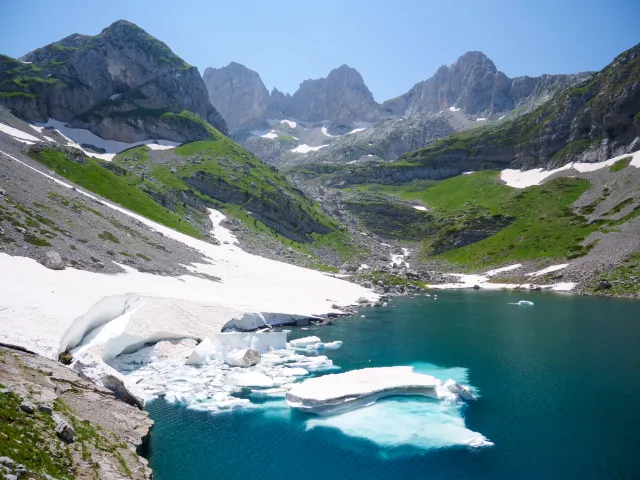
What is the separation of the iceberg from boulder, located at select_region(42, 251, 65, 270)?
34.2 metres

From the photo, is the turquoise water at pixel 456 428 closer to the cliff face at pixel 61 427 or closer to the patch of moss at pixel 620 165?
the cliff face at pixel 61 427

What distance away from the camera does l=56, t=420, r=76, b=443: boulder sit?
64.6 feet

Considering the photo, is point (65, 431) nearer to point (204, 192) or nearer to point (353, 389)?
point (353, 389)

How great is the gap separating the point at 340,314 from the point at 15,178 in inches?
2441

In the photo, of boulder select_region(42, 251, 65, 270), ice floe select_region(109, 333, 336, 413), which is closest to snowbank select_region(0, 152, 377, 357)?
boulder select_region(42, 251, 65, 270)

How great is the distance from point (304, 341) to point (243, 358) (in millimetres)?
12026

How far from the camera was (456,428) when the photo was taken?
2930 cm

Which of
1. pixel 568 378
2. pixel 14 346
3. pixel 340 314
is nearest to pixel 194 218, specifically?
pixel 340 314

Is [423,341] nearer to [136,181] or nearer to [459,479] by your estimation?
[459,479]

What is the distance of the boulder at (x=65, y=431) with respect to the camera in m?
19.7

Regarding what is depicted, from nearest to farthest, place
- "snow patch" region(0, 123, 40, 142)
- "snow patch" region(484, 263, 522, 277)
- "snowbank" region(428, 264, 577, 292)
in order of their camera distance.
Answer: "snowbank" region(428, 264, 577, 292) → "snow patch" region(0, 123, 40, 142) → "snow patch" region(484, 263, 522, 277)

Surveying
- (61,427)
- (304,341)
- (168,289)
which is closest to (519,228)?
(304,341)

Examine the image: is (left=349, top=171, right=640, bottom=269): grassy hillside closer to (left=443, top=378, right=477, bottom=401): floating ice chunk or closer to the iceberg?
(left=443, top=378, right=477, bottom=401): floating ice chunk

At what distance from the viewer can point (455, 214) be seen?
19938 cm
